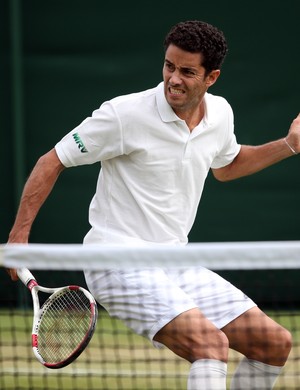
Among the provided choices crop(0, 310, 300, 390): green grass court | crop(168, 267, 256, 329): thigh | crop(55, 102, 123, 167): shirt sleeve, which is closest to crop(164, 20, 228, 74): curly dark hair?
crop(55, 102, 123, 167): shirt sleeve

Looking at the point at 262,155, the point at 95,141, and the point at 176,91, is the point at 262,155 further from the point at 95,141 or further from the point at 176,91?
the point at 95,141

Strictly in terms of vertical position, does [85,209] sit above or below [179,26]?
below

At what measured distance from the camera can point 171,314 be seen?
4.16 m

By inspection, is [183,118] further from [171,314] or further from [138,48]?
[138,48]

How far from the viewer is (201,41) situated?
451 centimetres

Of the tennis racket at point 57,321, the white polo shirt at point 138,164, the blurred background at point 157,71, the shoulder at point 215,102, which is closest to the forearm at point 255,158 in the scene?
the shoulder at point 215,102

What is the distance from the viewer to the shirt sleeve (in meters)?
4.43

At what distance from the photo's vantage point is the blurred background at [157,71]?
→ 7.94 metres

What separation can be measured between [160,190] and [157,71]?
3607 mm

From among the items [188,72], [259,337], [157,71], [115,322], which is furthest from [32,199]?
[157,71]

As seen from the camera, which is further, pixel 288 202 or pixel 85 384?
pixel 288 202

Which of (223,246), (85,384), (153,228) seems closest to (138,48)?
(85,384)

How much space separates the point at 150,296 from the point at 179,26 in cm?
117

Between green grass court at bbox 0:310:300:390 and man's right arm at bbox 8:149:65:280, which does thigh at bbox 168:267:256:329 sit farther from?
green grass court at bbox 0:310:300:390
